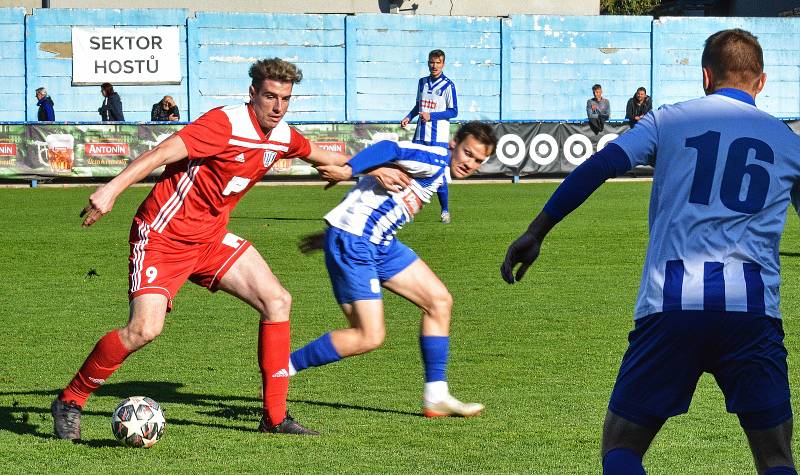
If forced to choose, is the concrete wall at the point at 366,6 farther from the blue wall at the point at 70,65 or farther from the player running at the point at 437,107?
the player running at the point at 437,107

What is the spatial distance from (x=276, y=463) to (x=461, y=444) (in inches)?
36.8

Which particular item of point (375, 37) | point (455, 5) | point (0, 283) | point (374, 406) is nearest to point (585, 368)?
point (374, 406)

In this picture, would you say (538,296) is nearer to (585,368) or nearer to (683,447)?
(585,368)

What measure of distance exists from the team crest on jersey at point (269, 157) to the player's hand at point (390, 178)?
1.80ft

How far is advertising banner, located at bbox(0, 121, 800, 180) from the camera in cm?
2448

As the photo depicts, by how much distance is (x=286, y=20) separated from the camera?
105ft

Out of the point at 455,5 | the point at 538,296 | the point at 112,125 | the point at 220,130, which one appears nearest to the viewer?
the point at 220,130

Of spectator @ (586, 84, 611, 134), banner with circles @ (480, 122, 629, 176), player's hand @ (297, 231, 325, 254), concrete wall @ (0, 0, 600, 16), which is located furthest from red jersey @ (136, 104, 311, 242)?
concrete wall @ (0, 0, 600, 16)

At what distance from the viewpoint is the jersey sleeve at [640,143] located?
157 inches

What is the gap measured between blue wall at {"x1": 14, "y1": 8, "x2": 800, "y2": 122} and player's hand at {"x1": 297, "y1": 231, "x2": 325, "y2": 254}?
81.6 feet

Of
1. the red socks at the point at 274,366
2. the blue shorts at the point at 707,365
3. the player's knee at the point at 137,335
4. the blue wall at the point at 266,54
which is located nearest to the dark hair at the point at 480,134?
the red socks at the point at 274,366

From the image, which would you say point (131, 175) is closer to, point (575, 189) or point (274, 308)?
point (274, 308)

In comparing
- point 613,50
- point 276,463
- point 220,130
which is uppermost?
point 613,50

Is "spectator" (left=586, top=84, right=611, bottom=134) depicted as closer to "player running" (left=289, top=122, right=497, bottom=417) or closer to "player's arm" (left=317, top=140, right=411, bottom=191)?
"player running" (left=289, top=122, right=497, bottom=417)
